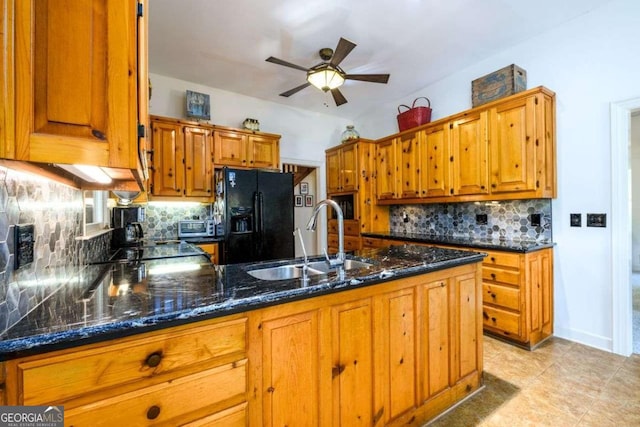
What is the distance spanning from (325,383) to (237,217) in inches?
102

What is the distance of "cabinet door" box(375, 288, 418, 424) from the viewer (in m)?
1.40

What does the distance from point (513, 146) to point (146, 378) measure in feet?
10.5

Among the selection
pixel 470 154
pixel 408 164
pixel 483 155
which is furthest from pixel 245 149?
pixel 483 155

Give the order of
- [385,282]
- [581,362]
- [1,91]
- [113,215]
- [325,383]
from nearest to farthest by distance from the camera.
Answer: [1,91], [325,383], [385,282], [581,362], [113,215]

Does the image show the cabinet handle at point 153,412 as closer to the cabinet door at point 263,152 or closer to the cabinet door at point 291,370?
the cabinet door at point 291,370

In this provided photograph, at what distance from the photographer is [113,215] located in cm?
300

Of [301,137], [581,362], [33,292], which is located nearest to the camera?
[33,292]

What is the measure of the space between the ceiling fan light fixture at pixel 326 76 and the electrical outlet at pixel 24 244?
7.63 feet

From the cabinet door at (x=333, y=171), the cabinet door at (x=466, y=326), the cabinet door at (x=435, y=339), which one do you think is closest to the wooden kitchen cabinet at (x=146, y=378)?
the cabinet door at (x=435, y=339)

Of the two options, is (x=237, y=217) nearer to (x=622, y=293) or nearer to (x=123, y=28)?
(x=123, y=28)

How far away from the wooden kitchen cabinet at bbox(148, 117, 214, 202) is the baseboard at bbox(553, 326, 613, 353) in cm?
406

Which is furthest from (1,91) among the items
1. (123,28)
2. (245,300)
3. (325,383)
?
(325,383)

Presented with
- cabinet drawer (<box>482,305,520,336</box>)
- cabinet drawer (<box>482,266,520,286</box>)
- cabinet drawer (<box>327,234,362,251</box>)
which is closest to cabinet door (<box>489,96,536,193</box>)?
cabinet drawer (<box>482,266,520,286</box>)

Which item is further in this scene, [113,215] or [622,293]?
[113,215]
